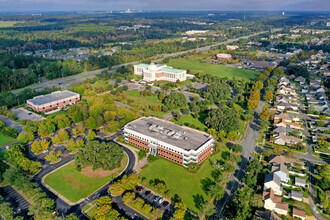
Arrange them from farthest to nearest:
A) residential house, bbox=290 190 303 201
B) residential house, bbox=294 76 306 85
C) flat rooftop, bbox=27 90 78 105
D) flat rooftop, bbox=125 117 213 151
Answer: residential house, bbox=294 76 306 85
flat rooftop, bbox=27 90 78 105
flat rooftop, bbox=125 117 213 151
residential house, bbox=290 190 303 201

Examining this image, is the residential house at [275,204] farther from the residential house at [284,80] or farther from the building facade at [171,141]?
the residential house at [284,80]

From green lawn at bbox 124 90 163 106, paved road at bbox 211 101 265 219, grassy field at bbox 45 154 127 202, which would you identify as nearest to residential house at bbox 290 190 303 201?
paved road at bbox 211 101 265 219

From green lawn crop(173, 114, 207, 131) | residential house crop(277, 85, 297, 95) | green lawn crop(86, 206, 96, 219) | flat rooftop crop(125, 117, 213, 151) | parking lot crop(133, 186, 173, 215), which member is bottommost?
green lawn crop(86, 206, 96, 219)

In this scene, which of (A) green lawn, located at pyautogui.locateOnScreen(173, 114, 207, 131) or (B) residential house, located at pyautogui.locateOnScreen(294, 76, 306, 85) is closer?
(A) green lawn, located at pyautogui.locateOnScreen(173, 114, 207, 131)

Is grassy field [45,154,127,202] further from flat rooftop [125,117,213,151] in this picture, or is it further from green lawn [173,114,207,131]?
green lawn [173,114,207,131]

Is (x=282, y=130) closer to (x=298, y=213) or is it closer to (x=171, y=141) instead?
(x=298, y=213)

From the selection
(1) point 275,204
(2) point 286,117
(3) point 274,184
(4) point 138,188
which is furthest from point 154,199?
(2) point 286,117
